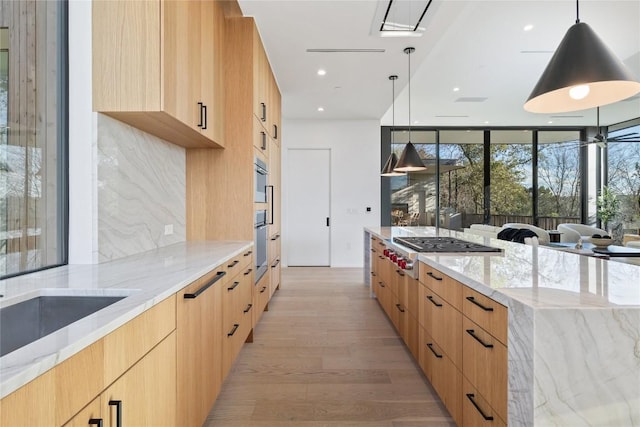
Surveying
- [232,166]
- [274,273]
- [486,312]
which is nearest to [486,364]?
[486,312]

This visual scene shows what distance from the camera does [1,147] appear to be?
4.39 ft

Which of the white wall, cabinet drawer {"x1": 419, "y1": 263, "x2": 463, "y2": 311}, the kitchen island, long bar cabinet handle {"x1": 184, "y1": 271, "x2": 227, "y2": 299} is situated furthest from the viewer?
the white wall

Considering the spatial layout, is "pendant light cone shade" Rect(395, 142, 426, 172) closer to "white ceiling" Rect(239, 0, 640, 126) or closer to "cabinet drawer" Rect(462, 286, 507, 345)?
"white ceiling" Rect(239, 0, 640, 126)

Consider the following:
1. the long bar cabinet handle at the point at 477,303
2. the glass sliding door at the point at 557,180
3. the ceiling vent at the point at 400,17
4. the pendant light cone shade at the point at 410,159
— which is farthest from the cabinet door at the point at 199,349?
the glass sliding door at the point at 557,180

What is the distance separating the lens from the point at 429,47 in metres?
3.35

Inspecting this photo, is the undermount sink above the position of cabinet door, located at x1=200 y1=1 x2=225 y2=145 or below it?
below

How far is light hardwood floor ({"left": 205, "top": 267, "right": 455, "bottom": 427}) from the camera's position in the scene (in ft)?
5.95

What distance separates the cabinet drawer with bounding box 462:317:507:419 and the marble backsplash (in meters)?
1.84

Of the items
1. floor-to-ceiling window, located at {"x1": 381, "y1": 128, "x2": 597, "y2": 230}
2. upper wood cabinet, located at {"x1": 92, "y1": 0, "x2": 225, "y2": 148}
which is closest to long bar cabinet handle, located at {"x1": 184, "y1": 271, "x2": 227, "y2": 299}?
upper wood cabinet, located at {"x1": 92, "y1": 0, "x2": 225, "y2": 148}

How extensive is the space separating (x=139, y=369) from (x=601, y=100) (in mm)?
2419

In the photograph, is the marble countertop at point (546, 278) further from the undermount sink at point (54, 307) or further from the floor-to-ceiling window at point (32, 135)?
the floor-to-ceiling window at point (32, 135)

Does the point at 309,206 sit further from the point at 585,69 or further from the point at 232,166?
the point at 585,69

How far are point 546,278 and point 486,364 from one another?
1.42ft

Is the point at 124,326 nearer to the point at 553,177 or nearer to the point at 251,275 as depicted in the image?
the point at 251,275
